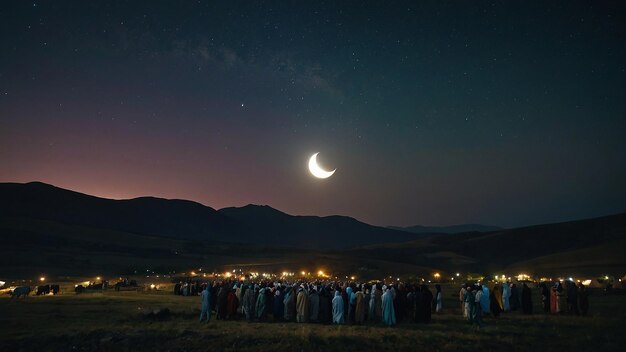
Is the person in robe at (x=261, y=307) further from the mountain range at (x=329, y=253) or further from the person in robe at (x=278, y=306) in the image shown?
the mountain range at (x=329, y=253)

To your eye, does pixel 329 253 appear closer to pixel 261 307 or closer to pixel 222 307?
pixel 222 307

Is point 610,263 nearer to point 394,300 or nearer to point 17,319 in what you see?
point 394,300

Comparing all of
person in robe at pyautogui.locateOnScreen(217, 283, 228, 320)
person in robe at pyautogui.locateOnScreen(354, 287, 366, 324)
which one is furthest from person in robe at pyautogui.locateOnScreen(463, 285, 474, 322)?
person in robe at pyautogui.locateOnScreen(217, 283, 228, 320)

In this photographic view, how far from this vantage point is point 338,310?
66.1ft

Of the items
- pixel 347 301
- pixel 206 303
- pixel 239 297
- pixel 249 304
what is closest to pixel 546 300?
pixel 347 301

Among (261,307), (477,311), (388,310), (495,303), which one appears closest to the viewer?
(477,311)

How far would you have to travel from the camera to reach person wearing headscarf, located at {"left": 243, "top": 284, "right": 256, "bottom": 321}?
850 inches

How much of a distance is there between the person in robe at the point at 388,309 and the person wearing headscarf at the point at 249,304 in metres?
5.98

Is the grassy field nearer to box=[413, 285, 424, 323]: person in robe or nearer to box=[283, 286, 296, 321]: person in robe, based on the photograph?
box=[413, 285, 424, 323]: person in robe

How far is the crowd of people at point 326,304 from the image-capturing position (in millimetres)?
20312

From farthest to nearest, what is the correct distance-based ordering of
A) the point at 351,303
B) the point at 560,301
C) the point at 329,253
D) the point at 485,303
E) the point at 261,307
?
the point at 329,253
the point at 560,301
the point at 485,303
the point at 261,307
the point at 351,303

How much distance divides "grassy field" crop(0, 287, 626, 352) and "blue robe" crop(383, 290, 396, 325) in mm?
549

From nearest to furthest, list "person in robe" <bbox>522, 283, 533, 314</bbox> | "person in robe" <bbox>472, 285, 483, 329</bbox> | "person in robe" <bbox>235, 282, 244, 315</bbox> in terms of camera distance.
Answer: "person in robe" <bbox>472, 285, 483, 329</bbox> → "person in robe" <bbox>235, 282, 244, 315</bbox> → "person in robe" <bbox>522, 283, 533, 314</bbox>

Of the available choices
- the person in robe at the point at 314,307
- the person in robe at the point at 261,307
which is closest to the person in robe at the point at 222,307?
the person in robe at the point at 261,307
